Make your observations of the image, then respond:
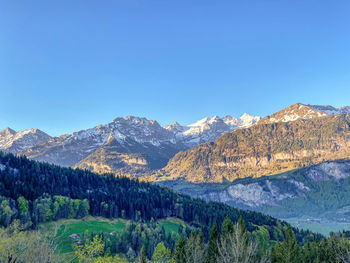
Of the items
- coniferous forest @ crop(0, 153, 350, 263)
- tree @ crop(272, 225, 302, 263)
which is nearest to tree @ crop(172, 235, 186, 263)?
coniferous forest @ crop(0, 153, 350, 263)

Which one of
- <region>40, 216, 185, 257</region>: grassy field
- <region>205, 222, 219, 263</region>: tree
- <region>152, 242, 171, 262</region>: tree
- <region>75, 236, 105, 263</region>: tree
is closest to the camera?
<region>75, 236, 105, 263</region>: tree

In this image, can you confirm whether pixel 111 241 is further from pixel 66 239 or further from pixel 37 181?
pixel 37 181

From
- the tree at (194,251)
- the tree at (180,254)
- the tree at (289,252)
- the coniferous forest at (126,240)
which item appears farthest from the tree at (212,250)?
the tree at (289,252)

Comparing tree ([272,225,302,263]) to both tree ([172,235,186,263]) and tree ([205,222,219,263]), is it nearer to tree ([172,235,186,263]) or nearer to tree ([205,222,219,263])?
tree ([205,222,219,263])

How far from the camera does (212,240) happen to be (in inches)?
2859

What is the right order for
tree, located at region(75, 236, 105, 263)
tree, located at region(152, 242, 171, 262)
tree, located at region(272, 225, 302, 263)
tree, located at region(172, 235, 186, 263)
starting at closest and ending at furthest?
tree, located at region(75, 236, 105, 263)
tree, located at region(272, 225, 302, 263)
tree, located at region(172, 235, 186, 263)
tree, located at region(152, 242, 171, 262)

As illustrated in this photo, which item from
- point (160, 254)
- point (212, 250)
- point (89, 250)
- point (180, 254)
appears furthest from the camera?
point (160, 254)

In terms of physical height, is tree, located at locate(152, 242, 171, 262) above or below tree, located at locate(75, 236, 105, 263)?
below

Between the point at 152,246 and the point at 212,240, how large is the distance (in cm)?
7943

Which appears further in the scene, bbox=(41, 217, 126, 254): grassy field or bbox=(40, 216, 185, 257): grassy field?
bbox=(41, 217, 126, 254): grassy field

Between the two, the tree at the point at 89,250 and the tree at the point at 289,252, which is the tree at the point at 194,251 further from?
the tree at the point at 89,250

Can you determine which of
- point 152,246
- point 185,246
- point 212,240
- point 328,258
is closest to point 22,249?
point 185,246

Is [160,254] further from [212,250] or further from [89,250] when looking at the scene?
[89,250]

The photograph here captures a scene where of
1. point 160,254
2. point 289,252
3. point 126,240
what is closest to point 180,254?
point 289,252
